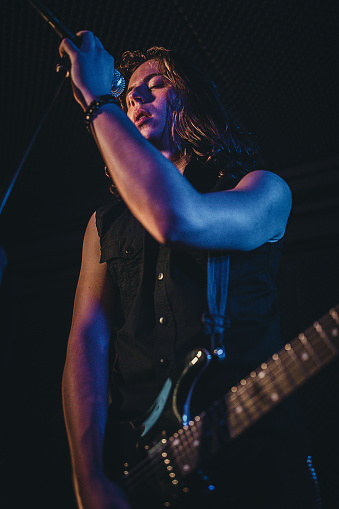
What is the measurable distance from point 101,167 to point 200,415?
2271 millimetres

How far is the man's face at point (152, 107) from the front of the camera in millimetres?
1446

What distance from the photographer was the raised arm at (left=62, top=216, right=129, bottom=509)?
2.94 feet

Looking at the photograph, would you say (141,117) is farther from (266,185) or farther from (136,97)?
(266,185)

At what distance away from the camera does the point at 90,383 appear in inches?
47.6

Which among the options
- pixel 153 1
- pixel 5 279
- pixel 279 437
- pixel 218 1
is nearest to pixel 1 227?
pixel 5 279

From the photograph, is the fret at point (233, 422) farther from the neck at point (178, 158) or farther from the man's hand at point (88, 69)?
the neck at point (178, 158)

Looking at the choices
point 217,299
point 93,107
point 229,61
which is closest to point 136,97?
point 93,107

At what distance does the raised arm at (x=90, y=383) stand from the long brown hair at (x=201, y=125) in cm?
58

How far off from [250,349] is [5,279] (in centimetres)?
248

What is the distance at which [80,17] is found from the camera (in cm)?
173

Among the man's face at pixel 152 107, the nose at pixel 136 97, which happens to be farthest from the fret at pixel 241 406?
the nose at pixel 136 97

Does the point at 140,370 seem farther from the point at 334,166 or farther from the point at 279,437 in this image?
the point at 334,166

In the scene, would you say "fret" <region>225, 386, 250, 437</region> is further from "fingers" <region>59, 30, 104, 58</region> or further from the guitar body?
"fingers" <region>59, 30, 104, 58</region>

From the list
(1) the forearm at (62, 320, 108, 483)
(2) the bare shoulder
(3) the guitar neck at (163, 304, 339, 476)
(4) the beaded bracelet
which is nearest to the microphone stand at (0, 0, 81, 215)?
(4) the beaded bracelet
